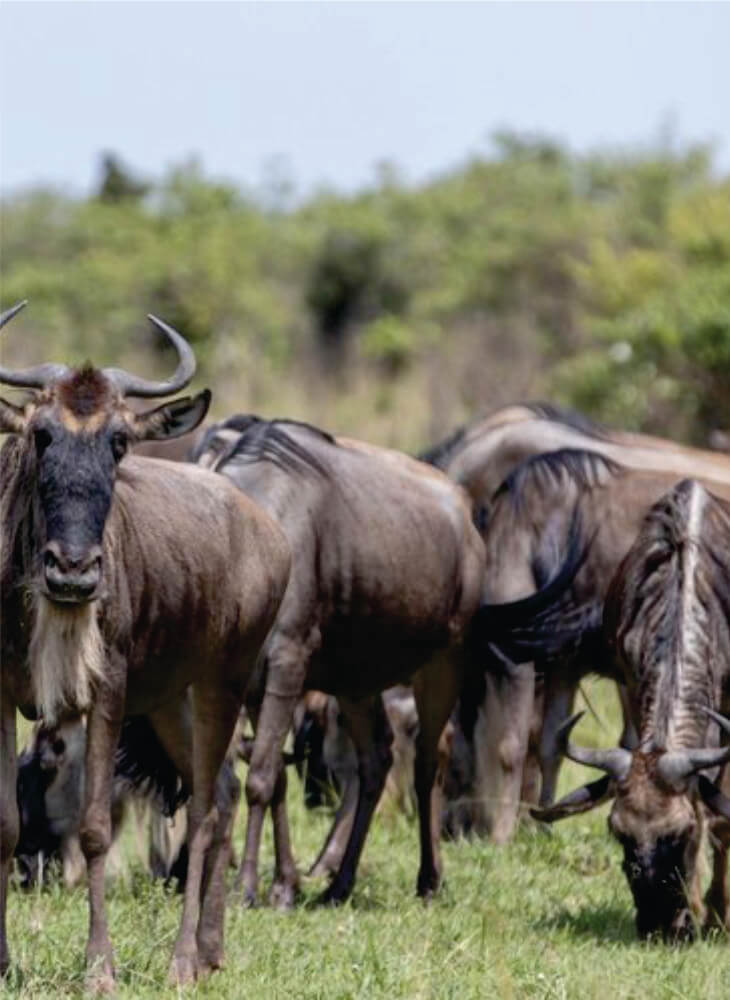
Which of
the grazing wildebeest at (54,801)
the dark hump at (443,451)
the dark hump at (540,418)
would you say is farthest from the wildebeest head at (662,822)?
the dark hump at (443,451)

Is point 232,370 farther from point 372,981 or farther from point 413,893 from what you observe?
point 372,981

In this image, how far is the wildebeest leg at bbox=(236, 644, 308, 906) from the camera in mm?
9039

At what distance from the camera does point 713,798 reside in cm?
838

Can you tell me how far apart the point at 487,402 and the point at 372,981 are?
20844 mm

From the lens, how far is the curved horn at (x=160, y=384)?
7.12 metres

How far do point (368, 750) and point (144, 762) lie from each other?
1.68 metres

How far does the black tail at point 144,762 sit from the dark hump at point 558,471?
132 inches

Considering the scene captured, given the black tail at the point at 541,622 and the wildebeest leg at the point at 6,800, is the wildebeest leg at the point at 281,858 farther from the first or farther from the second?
the wildebeest leg at the point at 6,800

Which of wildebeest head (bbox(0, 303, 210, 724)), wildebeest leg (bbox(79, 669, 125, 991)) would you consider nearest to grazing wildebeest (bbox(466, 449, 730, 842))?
wildebeest leg (bbox(79, 669, 125, 991))

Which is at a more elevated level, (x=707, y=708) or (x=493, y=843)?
(x=707, y=708)

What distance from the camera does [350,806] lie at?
1041cm

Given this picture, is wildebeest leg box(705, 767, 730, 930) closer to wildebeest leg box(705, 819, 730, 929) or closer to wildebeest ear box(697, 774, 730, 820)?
wildebeest leg box(705, 819, 730, 929)

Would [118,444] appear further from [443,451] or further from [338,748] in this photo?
[443,451]

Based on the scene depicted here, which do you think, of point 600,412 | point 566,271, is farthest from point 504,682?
point 566,271
